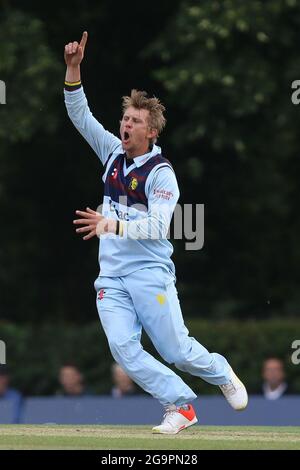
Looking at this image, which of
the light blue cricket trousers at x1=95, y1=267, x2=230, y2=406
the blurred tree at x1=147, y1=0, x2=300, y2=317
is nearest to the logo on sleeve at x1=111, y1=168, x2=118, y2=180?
the light blue cricket trousers at x1=95, y1=267, x2=230, y2=406

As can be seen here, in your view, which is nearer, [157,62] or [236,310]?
[157,62]

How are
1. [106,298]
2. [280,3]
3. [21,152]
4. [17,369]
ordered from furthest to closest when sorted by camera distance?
[21,152]
[17,369]
[280,3]
[106,298]

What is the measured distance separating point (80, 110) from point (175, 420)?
97.7 inches

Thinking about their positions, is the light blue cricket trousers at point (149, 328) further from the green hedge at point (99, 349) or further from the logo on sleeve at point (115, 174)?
the green hedge at point (99, 349)

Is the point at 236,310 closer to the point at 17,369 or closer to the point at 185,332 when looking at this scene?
the point at 17,369

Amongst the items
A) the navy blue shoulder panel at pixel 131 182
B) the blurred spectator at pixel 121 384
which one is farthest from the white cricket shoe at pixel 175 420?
the blurred spectator at pixel 121 384

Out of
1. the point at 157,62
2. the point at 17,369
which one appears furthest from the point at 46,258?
the point at 157,62

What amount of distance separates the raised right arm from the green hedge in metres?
7.94

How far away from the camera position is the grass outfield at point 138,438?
8.06 meters

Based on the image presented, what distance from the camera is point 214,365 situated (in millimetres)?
9359

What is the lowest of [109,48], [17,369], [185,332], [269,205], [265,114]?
[17,369]

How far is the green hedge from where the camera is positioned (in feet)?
57.0

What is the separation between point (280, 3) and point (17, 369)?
659 cm
